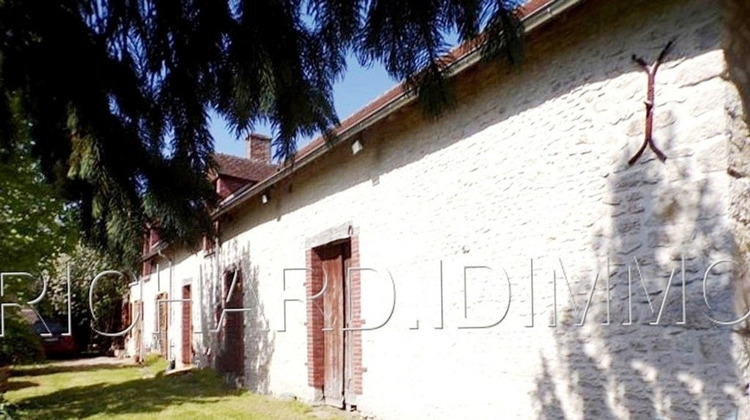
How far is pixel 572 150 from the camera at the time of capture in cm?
501

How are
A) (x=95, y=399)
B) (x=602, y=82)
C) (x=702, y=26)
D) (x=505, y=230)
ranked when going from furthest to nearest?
1. (x=95, y=399)
2. (x=505, y=230)
3. (x=602, y=82)
4. (x=702, y=26)

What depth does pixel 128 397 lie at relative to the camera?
37.5ft

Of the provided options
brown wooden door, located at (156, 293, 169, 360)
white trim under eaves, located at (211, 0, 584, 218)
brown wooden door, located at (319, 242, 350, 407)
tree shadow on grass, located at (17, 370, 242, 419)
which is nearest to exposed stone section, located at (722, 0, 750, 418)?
white trim under eaves, located at (211, 0, 584, 218)

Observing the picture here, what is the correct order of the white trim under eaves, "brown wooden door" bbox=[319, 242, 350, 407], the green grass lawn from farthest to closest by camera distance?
1. the green grass lawn
2. "brown wooden door" bbox=[319, 242, 350, 407]
3. the white trim under eaves

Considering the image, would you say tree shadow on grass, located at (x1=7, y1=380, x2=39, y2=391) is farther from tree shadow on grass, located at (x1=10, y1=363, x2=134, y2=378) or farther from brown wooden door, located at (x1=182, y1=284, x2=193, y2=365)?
brown wooden door, located at (x1=182, y1=284, x2=193, y2=365)

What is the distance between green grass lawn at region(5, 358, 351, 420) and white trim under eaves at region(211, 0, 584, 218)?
3.19 m

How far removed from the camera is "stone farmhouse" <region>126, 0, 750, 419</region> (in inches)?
160

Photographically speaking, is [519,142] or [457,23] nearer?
[457,23]

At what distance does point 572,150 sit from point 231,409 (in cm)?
658

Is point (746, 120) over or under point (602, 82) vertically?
under

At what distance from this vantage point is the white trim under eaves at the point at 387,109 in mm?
2029

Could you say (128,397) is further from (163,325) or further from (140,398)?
(163,325)

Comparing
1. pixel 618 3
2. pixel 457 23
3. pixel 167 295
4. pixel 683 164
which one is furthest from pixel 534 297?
pixel 167 295

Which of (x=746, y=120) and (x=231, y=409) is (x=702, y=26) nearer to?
(x=746, y=120)
